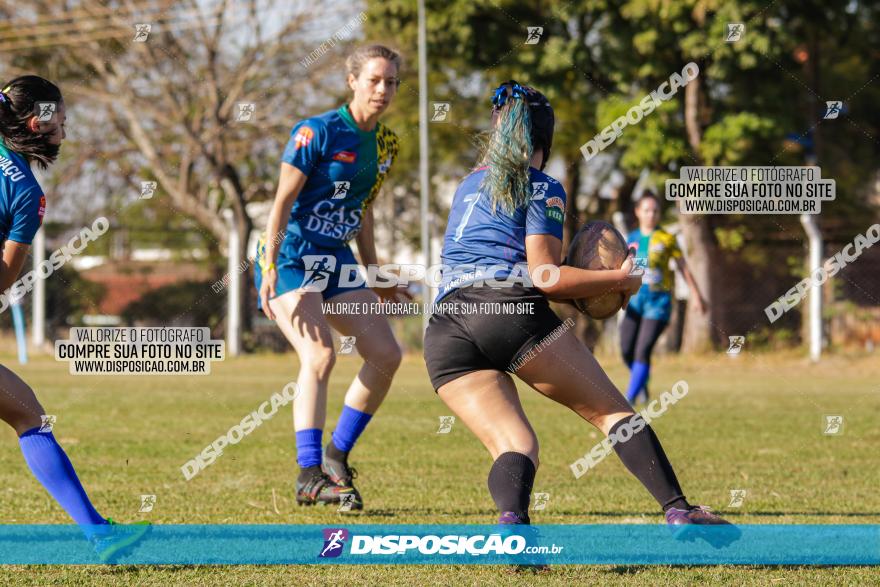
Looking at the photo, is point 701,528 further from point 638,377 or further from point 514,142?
point 638,377

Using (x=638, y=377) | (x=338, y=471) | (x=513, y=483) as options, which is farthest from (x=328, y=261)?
(x=638, y=377)

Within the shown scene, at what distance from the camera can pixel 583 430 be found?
35.1 ft

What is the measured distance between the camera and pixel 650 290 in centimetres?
1145

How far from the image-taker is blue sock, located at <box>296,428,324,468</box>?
6457 mm

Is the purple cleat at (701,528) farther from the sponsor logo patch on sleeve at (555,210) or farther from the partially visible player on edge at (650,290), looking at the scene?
the partially visible player on edge at (650,290)

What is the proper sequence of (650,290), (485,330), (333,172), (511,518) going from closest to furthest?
(511,518) → (485,330) → (333,172) → (650,290)

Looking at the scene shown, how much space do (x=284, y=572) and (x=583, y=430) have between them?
6.33m

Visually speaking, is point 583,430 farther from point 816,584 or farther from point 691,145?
point 691,145

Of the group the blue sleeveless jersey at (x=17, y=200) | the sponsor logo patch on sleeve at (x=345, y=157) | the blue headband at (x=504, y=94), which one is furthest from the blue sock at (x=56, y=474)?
the sponsor logo patch on sleeve at (x=345, y=157)

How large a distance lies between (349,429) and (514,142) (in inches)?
110

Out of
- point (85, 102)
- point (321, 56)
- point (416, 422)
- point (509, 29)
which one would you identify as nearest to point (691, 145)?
point (509, 29)

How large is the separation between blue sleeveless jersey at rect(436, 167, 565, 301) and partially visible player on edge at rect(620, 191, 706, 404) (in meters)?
6.82

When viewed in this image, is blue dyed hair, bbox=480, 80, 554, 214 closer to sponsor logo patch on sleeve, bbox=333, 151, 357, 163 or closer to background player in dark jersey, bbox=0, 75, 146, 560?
background player in dark jersey, bbox=0, 75, 146, 560

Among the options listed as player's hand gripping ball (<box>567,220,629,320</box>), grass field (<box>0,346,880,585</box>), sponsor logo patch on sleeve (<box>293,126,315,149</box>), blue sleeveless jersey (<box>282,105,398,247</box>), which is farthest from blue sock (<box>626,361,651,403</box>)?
player's hand gripping ball (<box>567,220,629,320</box>)
